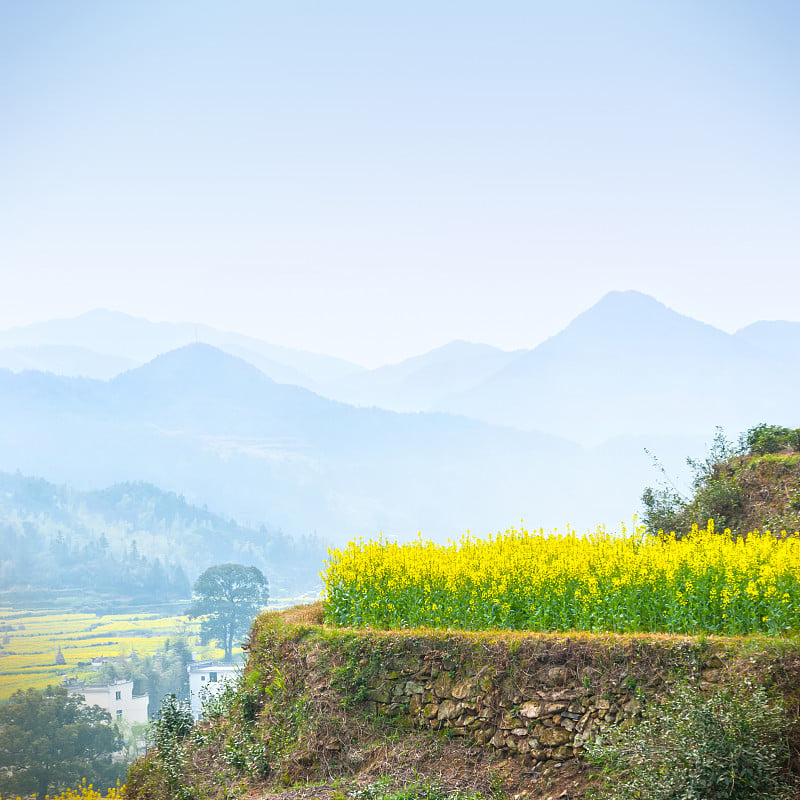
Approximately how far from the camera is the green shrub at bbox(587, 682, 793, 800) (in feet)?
21.8

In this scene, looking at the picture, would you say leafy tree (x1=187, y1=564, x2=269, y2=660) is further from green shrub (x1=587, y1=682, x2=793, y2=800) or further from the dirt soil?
green shrub (x1=587, y1=682, x2=793, y2=800)

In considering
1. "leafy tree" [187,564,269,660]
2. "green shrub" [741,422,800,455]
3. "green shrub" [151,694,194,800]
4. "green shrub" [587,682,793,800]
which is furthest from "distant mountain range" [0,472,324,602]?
"green shrub" [587,682,793,800]

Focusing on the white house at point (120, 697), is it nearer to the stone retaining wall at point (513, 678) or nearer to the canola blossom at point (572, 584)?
the canola blossom at point (572, 584)

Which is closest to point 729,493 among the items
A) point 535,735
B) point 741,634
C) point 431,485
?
point 741,634

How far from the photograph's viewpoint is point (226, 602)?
54.1 m

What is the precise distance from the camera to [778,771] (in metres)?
6.86

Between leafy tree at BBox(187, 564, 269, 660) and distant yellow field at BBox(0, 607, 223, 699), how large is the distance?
1238 millimetres

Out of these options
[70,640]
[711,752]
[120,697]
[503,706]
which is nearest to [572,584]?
[503,706]

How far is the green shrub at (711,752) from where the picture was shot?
6648mm

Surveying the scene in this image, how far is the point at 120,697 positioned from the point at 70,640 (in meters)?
11.5

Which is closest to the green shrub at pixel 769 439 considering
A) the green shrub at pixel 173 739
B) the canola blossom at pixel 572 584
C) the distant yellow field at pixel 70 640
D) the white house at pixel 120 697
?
the canola blossom at pixel 572 584

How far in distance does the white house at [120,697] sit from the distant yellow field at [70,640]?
135 centimetres

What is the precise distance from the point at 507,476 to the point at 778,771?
613 ft

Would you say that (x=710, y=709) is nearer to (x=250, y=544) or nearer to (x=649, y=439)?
(x=250, y=544)
